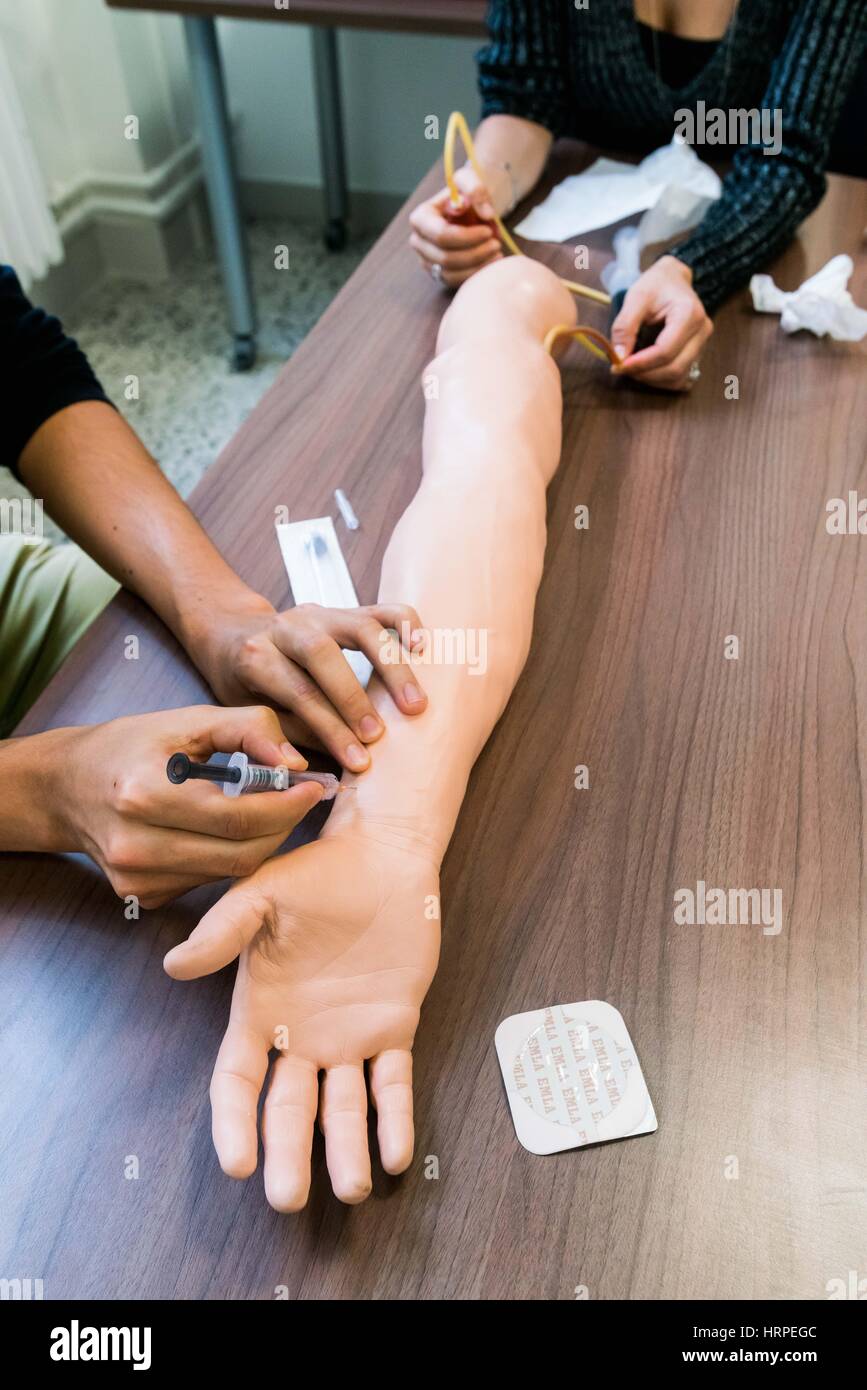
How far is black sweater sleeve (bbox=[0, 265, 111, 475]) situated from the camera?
933 mm

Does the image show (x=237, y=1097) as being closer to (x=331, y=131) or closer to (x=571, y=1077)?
(x=571, y=1077)

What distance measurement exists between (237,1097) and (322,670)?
0.95ft

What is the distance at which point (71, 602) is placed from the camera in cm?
107

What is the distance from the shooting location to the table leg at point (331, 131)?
238cm

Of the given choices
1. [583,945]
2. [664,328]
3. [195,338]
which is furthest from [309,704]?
[195,338]

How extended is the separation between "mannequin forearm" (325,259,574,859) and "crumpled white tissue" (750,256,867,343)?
257 millimetres

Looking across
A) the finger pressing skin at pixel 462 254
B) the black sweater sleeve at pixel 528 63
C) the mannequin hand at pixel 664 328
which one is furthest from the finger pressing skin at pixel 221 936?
the black sweater sleeve at pixel 528 63

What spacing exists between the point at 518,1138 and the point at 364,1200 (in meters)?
0.09

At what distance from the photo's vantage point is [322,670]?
2.30 feet

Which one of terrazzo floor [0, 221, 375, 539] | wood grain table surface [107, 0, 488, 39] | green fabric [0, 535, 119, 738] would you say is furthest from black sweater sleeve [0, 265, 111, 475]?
terrazzo floor [0, 221, 375, 539]

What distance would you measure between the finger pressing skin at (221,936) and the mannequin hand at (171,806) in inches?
1.5
